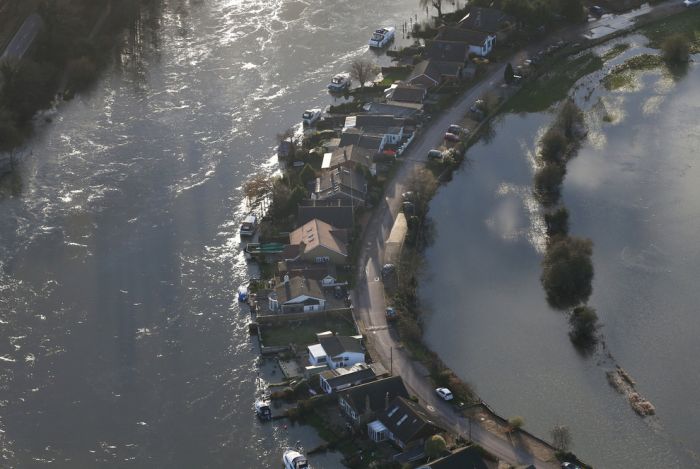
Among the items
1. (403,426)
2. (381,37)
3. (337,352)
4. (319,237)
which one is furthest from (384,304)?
(381,37)

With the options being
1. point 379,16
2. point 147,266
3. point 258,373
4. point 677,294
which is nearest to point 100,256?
point 147,266

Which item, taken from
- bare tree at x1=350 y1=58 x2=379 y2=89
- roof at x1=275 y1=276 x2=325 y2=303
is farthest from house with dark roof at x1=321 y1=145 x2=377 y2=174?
roof at x1=275 y1=276 x2=325 y2=303

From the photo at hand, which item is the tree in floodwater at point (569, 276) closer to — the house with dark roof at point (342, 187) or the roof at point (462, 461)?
the house with dark roof at point (342, 187)

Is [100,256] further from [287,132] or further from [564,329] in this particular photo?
[564,329]

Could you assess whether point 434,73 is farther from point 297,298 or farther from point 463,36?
point 297,298

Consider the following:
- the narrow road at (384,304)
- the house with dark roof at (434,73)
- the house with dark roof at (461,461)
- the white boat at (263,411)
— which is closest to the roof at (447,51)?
the house with dark roof at (434,73)

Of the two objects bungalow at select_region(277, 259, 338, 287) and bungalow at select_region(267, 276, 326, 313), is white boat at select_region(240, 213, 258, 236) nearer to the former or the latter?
bungalow at select_region(277, 259, 338, 287)
